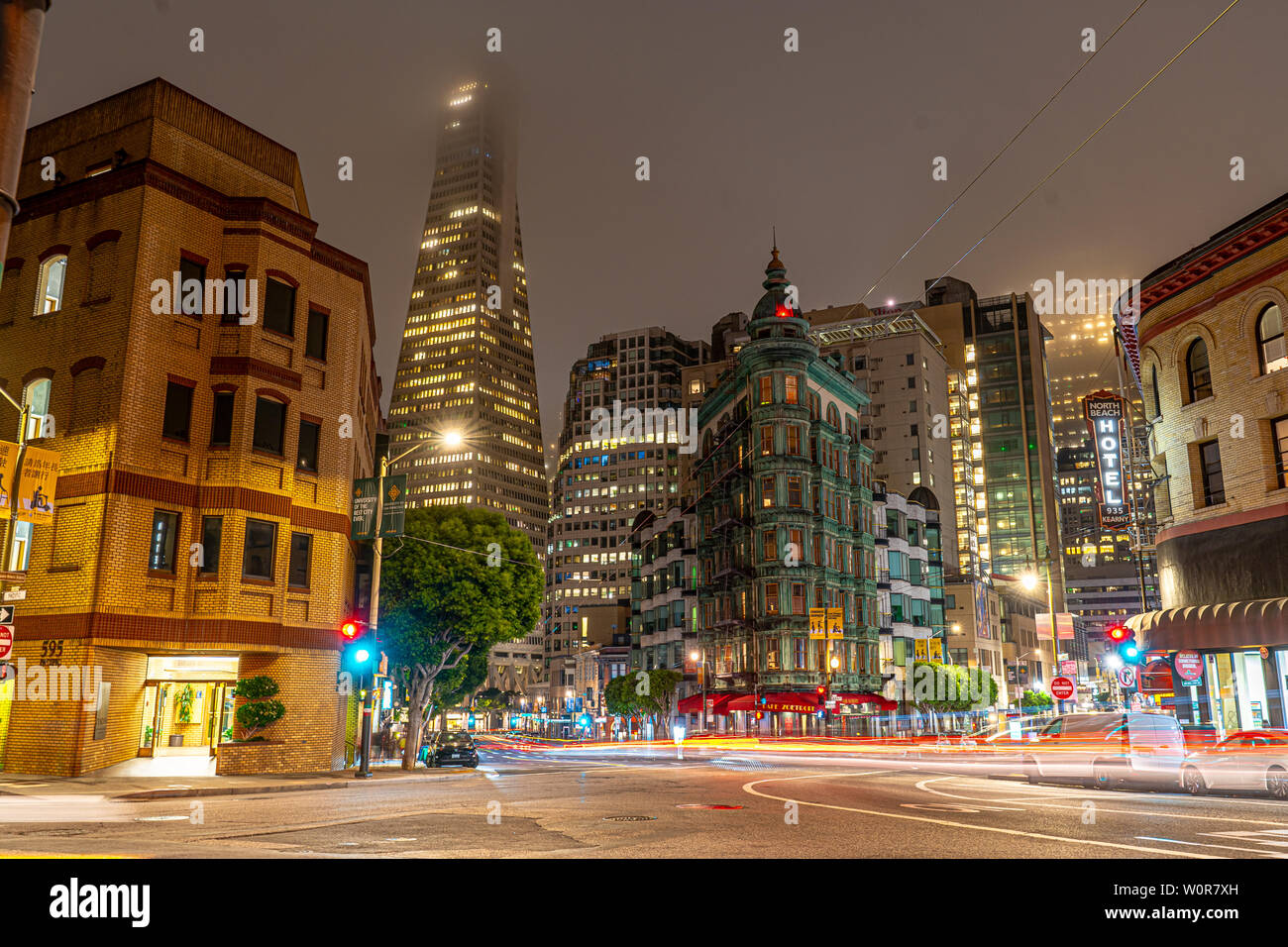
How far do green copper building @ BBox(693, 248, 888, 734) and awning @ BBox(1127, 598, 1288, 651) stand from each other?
27141mm

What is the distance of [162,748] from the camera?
27.4 metres

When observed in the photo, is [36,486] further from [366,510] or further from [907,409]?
[907,409]

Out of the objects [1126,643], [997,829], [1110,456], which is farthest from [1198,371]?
[997,829]

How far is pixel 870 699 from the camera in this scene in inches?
2537

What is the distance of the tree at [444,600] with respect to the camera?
40156mm

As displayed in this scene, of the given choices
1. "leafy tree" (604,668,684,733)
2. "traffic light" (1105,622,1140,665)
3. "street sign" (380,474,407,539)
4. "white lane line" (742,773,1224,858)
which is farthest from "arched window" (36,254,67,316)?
"leafy tree" (604,668,684,733)

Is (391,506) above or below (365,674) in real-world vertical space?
above

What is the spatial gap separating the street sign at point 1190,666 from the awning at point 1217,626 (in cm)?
58

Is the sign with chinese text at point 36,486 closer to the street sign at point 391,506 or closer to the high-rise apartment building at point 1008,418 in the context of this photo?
the street sign at point 391,506

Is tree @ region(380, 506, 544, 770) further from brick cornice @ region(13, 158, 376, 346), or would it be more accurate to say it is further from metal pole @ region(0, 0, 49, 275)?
metal pole @ region(0, 0, 49, 275)

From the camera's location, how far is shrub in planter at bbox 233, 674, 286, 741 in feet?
85.9

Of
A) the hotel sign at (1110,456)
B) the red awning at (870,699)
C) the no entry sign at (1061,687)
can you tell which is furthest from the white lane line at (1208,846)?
the red awning at (870,699)

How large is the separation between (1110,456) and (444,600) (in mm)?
27779
